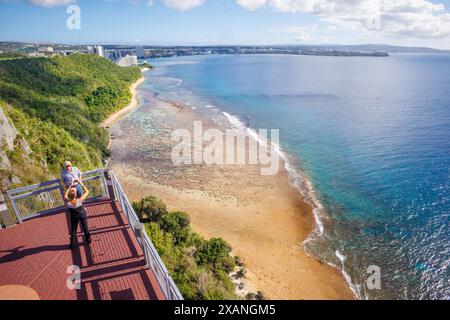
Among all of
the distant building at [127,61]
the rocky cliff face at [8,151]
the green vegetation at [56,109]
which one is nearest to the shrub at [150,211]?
the green vegetation at [56,109]

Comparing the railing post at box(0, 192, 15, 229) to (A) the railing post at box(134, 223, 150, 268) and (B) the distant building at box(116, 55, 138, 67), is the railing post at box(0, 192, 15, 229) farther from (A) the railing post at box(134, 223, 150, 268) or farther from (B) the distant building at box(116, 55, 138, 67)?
(B) the distant building at box(116, 55, 138, 67)

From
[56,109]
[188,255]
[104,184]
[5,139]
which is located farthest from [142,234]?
[56,109]

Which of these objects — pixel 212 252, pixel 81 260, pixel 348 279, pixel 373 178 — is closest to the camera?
pixel 81 260

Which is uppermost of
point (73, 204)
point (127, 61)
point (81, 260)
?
point (127, 61)

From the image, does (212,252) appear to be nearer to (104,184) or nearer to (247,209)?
(247,209)

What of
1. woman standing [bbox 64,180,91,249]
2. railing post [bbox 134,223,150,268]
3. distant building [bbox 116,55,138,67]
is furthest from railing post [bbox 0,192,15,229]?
distant building [bbox 116,55,138,67]

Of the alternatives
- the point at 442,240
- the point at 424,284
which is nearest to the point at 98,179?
the point at 424,284
